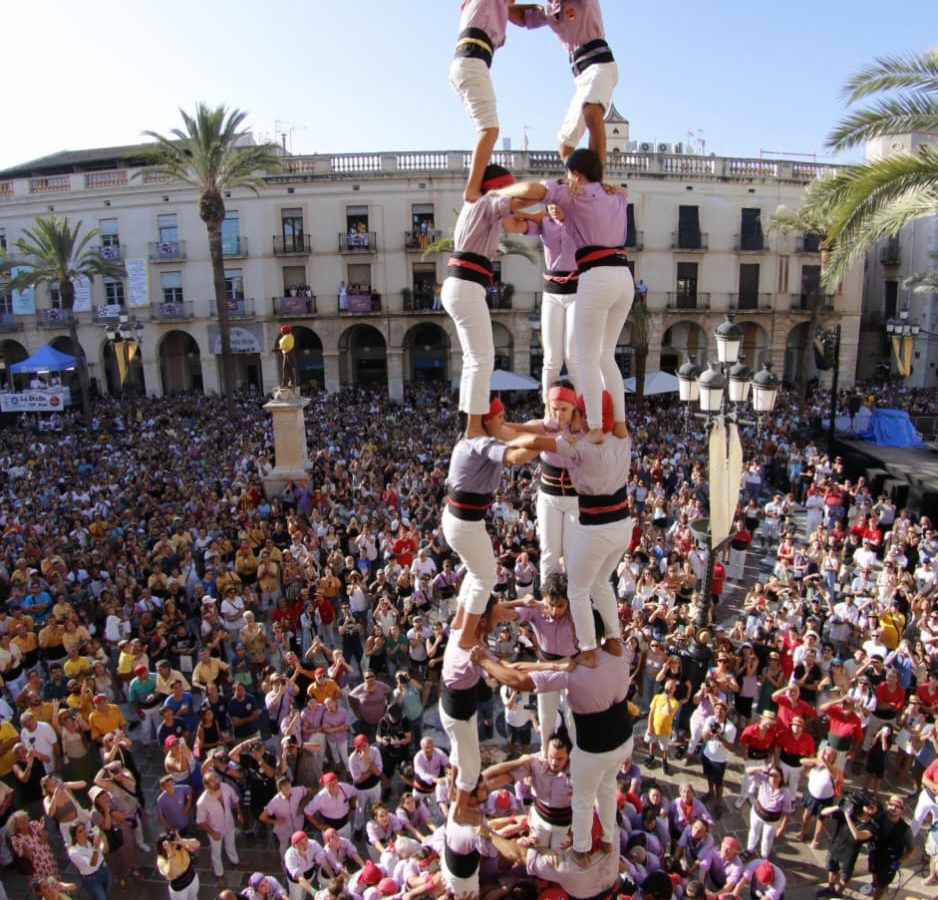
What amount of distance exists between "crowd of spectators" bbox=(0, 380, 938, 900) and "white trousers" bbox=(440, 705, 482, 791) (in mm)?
124

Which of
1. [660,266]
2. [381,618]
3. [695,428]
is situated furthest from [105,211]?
[381,618]

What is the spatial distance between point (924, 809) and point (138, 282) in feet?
104

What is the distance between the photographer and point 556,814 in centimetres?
533

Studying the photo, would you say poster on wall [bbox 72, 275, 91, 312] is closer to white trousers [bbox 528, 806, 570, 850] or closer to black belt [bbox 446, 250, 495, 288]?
black belt [bbox 446, 250, 495, 288]

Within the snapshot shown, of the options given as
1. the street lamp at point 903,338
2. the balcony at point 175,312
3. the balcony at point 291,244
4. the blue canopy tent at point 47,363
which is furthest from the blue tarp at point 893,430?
the balcony at point 175,312

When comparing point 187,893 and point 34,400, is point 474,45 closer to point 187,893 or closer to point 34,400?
point 187,893

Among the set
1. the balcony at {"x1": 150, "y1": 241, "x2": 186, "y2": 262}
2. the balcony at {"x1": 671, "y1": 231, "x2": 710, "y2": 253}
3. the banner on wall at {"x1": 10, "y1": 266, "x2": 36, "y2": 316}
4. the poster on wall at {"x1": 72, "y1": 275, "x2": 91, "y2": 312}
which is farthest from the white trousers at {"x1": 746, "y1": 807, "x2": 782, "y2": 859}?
the banner on wall at {"x1": 10, "y1": 266, "x2": 36, "y2": 316}

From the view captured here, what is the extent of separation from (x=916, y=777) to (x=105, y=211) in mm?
33076

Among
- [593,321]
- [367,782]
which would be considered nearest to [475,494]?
[593,321]

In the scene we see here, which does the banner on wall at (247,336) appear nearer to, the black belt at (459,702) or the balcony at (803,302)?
the balcony at (803,302)

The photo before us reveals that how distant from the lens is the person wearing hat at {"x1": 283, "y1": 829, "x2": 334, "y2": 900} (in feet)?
19.9

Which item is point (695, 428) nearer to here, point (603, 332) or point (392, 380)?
point (392, 380)

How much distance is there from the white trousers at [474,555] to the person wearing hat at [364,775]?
282 cm

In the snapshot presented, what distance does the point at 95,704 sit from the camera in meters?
7.66
